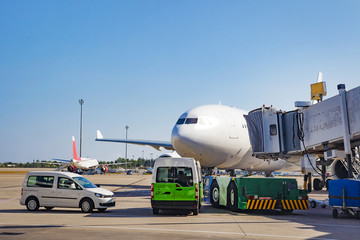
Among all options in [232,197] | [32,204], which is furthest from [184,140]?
[32,204]

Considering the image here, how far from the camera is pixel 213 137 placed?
22.0 meters

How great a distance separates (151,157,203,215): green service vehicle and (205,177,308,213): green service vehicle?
1.81 m

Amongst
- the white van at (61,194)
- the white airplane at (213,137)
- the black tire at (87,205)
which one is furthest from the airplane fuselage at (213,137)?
the black tire at (87,205)

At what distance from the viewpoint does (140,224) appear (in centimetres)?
1086

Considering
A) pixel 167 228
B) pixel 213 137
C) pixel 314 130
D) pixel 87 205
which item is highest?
pixel 213 137

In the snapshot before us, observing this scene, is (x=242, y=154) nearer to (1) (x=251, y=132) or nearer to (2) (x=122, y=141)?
(1) (x=251, y=132)

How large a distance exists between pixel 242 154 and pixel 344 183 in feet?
36.8

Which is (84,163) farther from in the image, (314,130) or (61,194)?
(314,130)

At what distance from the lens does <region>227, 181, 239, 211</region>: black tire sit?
14.7 metres

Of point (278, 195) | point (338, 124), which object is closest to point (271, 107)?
point (338, 124)

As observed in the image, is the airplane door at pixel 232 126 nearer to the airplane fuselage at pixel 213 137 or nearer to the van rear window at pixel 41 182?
the airplane fuselage at pixel 213 137

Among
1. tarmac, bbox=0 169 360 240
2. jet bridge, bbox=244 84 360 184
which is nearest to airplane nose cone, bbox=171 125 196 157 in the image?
jet bridge, bbox=244 84 360 184

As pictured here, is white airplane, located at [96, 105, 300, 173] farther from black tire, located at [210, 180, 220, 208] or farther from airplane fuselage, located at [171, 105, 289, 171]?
black tire, located at [210, 180, 220, 208]

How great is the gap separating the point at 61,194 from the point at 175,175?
4451mm
